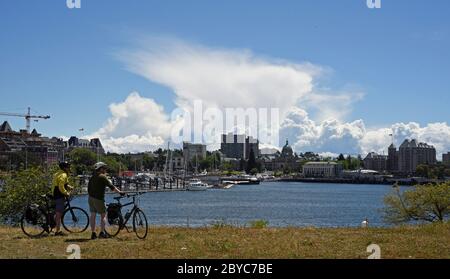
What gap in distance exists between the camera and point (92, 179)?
55.5 feet

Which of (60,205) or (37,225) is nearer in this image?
(60,205)

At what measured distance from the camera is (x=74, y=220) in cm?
1856

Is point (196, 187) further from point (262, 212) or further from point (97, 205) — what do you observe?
point (97, 205)

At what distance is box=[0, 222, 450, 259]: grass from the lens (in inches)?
559

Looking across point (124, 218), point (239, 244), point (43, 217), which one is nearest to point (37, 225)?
point (43, 217)

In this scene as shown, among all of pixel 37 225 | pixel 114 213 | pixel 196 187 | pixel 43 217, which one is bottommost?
pixel 196 187

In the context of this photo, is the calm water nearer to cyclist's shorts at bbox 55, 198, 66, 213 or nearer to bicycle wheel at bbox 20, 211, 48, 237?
bicycle wheel at bbox 20, 211, 48, 237

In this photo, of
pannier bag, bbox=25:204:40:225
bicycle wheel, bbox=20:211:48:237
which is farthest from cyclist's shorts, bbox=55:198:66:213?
pannier bag, bbox=25:204:40:225

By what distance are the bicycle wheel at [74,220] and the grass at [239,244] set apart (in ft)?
2.68

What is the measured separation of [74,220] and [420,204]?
33.0 metres

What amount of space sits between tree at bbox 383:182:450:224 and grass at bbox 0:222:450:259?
2544cm
